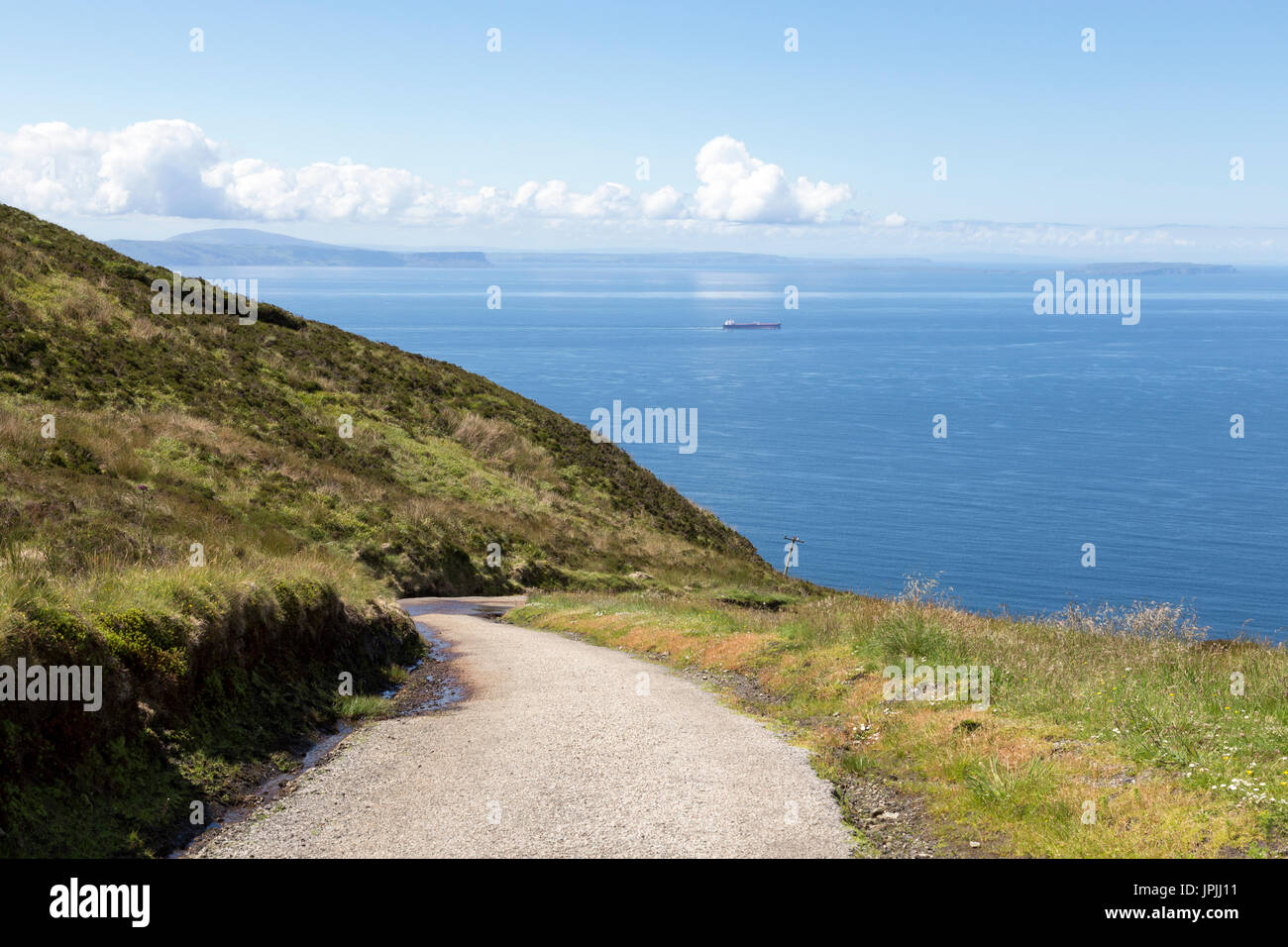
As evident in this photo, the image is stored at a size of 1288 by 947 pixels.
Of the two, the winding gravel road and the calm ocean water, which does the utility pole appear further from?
the winding gravel road

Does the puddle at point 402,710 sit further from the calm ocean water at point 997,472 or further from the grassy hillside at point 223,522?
the calm ocean water at point 997,472

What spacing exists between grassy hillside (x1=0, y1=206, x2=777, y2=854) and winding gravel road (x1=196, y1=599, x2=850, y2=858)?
1260 millimetres

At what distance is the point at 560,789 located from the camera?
9344mm

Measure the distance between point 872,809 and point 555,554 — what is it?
111ft

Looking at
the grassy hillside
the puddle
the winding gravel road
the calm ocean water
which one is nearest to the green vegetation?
the winding gravel road

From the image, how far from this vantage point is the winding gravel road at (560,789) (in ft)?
25.9

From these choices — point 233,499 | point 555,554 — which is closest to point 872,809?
point 233,499

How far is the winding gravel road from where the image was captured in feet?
25.9

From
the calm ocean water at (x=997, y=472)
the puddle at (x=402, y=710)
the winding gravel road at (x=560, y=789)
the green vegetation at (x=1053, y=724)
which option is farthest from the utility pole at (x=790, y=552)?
the winding gravel road at (x=560, y=789)

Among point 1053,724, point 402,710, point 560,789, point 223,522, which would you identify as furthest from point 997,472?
point 560,789

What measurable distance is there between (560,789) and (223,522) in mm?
16760

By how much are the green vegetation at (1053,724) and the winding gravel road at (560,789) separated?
110cm
